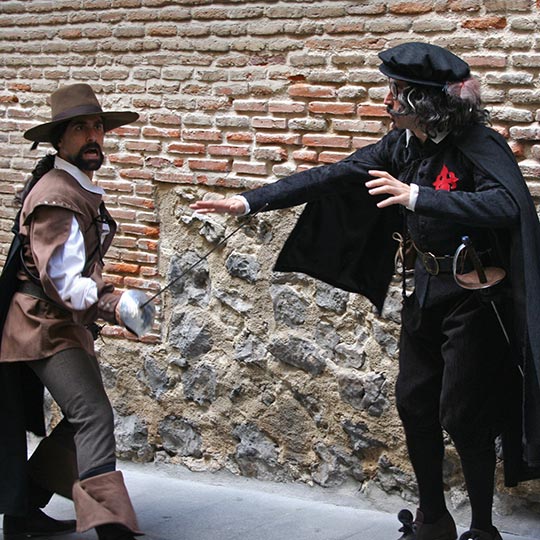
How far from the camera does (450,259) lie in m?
3.88

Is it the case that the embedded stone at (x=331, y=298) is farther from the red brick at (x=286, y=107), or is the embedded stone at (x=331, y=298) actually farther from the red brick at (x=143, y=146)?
the red brick at (x=143, y=146)

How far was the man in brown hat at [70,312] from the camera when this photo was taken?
4051mm

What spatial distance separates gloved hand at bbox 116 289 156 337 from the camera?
3.98m

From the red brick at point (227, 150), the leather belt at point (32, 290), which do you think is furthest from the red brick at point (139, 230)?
the leather belt at point (32, 290)

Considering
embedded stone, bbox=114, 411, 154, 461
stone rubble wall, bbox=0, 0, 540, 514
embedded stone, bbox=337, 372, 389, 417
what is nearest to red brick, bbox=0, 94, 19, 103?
stone rubble wall, bbox=0, 0, 540, 514

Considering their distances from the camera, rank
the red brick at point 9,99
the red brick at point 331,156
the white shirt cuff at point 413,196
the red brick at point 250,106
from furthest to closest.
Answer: the red brick at point 9,99 < the red brick at point 250,106 < the red brick at point 331,156 < the white shirt cuff at point 413,196

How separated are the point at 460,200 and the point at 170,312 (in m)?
2.44

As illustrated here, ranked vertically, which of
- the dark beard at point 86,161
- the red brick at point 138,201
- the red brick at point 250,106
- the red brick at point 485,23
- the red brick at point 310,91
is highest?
the red brick at point 485,23

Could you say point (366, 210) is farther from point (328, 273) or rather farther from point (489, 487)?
point (489, 487)

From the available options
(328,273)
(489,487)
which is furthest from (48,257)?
(489,487)

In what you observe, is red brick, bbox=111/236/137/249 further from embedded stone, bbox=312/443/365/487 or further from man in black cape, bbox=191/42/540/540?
man in black cape, bbox=191/42/540/540

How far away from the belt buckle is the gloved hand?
40.9 inches

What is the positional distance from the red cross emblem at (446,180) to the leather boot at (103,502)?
161 centimetres

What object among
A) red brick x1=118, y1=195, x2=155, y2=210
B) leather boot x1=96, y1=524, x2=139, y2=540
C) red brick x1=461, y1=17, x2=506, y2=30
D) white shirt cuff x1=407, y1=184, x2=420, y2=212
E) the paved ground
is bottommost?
the paved ground
